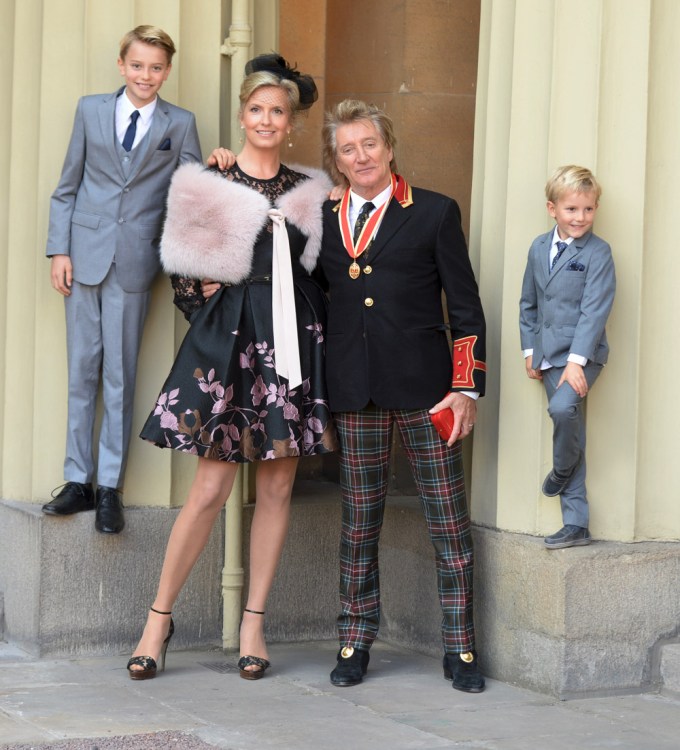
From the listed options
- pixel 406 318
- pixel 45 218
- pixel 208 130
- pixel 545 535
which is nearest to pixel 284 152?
pixel 208 130

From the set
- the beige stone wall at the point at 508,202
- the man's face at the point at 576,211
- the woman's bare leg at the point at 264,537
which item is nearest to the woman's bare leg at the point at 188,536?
the woman's bare leg at the point at 264,537

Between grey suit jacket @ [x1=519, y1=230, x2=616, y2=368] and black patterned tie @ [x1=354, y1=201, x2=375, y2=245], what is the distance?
0.60 meters

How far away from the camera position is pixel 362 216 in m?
5.22

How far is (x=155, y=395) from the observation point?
18.9 feet

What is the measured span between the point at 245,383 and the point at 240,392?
0.04 meters

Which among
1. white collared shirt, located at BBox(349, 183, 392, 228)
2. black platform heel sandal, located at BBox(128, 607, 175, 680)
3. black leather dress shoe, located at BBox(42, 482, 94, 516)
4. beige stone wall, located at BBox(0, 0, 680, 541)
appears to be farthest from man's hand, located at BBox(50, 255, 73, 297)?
black platform heel sandal, located at BBox(128, 607, 175, 680)

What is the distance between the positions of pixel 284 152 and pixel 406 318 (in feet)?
6.26

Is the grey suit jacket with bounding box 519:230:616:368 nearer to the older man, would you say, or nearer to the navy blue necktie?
the older man

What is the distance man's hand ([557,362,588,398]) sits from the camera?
4.88 meters

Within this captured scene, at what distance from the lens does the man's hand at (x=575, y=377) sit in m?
4.88

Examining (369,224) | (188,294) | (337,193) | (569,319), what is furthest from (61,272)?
(569,319)

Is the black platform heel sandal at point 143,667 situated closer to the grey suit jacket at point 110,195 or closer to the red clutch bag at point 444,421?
the red clutch bag at point 444,421

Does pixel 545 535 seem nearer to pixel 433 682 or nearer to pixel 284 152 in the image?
pixel 433 682

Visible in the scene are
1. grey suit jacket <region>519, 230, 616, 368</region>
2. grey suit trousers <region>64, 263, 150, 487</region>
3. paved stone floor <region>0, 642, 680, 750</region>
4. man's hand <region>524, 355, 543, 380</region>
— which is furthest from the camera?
grey suit trousers <region>64, 263, 150, 487</region>
